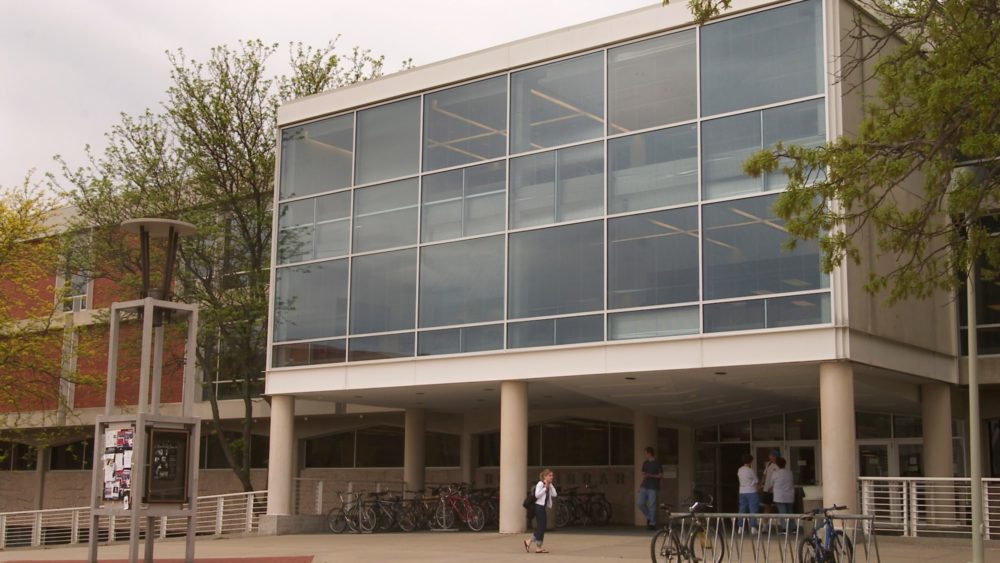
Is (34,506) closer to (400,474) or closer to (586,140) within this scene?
(400,474)

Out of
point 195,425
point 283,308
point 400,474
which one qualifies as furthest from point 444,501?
point 195,425

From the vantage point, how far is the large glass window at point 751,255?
826 inches

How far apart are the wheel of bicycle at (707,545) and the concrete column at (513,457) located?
7579mm

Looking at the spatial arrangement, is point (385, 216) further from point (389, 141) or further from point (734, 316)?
point (734, 316)

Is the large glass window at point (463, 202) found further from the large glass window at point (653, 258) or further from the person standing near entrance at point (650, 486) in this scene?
the person standing near entrance at point (650, 486)

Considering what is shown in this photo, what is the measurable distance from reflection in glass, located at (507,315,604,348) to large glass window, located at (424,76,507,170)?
390 centimetres

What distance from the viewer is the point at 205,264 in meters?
33.2

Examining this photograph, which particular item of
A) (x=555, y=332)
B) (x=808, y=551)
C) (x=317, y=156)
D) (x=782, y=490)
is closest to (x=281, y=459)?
(x=317, y=156)

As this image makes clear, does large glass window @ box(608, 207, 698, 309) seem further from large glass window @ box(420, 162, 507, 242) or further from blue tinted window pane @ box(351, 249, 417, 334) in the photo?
blue tinted window pane @ box(351, 249, 417, 334)

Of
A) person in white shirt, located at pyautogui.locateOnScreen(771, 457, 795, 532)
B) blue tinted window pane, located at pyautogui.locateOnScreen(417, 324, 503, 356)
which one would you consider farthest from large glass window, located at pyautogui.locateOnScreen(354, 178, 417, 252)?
person in white shirt, located at pyautogui.locateOnScreen(771, 457, 795, 532)

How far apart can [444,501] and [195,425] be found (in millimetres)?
11282

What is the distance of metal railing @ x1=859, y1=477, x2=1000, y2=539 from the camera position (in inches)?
826

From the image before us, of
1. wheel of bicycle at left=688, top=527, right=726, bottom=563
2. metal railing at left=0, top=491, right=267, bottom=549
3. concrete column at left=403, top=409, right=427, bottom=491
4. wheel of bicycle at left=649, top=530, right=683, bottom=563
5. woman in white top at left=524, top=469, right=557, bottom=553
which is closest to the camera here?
wheel of bicycle at left=649, top=530, right=683, bottom=563

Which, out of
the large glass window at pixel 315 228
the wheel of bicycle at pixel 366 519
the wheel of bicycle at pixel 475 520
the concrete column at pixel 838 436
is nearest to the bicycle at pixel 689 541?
the concrete column at pixel 838 436
